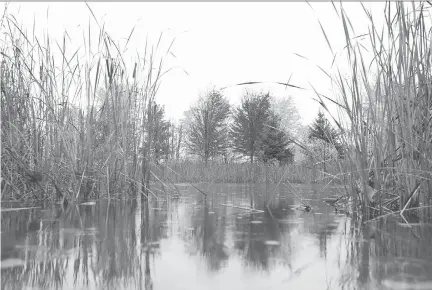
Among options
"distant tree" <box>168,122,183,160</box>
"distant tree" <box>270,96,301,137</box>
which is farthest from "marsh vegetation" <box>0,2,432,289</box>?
"distant tree" <box>270,96,301,137</box>

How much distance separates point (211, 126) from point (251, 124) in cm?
208

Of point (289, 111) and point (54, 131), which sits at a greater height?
point (289, 111)

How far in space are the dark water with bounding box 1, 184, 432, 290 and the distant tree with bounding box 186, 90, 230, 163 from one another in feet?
50.8

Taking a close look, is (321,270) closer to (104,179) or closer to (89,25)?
(104,179)

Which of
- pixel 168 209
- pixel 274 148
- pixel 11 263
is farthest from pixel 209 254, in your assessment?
pixel 274 148

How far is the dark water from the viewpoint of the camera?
2.16 feet

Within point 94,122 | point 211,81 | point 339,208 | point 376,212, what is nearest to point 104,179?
point 94,122

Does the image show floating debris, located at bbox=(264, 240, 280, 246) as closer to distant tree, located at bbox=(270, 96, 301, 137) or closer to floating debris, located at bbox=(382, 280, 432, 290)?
floating debris, located at bbox=(382, 280, 432, 290)

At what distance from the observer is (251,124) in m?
16.2

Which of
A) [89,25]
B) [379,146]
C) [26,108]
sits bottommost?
Result: [379,146]

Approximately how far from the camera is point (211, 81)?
18.5 m

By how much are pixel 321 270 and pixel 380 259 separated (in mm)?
166

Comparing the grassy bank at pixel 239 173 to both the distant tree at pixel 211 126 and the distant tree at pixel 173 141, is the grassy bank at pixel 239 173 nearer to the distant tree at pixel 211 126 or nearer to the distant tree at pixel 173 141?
the distant tree at pixel 173 141

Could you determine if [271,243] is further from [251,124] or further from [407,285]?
[251,124]
